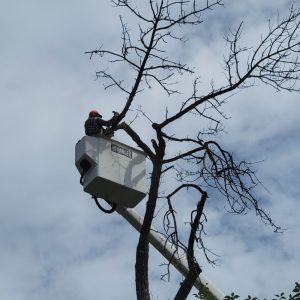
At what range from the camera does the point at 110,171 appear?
18.7 ft

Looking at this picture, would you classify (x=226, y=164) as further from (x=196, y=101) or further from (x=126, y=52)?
(x=126, y=52)

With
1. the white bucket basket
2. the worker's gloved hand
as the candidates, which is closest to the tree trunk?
the white bucket basket

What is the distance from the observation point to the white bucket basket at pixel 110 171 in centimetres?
564

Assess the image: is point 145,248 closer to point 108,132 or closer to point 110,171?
point 110,171

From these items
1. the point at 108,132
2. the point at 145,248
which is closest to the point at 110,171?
the point at 108,132

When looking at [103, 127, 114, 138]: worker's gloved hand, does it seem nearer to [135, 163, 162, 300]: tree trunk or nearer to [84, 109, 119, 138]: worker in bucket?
[84, 109, 119, 138]: worker in bucket

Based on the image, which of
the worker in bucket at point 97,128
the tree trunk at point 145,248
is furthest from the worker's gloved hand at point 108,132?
the tree trunk at point 145,248

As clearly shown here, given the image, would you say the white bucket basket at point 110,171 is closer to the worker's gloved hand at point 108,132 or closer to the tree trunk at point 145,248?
the worker's gloved hand at point 108,132

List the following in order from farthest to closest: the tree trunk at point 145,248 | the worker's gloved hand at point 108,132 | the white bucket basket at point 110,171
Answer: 1. the worker's gloved hand at point 108,132
2. the white bucket basket at point 110,171
3. the tree trunk at point 145,248

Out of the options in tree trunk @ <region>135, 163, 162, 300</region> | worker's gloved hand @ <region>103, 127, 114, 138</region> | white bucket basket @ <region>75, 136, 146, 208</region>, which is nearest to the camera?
tree trunk @ <region>135, 163, 162, 300</region>

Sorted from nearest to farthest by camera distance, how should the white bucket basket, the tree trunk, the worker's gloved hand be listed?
the tree trunk
the white bucket basket
the worker's gloved hand

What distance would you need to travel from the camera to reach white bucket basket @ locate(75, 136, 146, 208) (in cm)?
564

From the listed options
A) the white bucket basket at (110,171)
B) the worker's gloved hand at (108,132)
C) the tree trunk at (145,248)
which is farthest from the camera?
the worker's gloved hand at (108,132)

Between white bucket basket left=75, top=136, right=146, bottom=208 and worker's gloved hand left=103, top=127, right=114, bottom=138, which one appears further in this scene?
worker's gloved hand left=103, top=127, right=114, bottom=138
